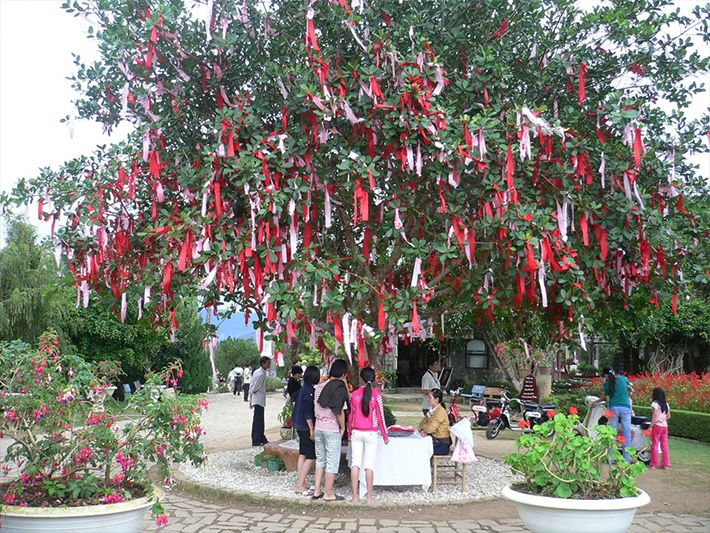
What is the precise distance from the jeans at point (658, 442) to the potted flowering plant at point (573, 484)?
22.8 feet

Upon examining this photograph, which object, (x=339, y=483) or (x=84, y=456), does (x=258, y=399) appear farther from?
(x=84, y=456)

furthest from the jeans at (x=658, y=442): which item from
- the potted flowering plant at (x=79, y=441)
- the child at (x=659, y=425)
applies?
the potted flowering plant at (x=79, y=441)

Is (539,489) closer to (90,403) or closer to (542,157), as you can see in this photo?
(90,403)

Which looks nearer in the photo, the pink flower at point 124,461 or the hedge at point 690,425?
the pink flower at point 124,461

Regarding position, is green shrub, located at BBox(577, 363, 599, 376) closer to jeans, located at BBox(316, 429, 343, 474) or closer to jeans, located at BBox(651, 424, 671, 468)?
jeans, located at BBox(651, 424, 671, 468)

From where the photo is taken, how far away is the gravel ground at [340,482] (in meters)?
8.82

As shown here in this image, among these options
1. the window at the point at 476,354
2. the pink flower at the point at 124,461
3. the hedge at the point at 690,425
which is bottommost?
the hedge at the point at 690,425

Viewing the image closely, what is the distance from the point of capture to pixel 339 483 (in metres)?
9.49

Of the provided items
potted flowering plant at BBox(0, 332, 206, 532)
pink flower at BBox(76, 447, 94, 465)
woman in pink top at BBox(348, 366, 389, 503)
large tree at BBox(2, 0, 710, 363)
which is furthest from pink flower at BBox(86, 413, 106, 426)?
woman in pink top at BBox(348, 366, 389, 503)

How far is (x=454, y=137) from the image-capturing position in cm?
759

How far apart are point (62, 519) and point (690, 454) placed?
42.7 feet

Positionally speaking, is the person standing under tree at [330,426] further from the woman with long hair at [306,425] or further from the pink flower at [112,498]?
the pink flower at [112,498]

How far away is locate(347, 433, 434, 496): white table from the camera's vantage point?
893cm

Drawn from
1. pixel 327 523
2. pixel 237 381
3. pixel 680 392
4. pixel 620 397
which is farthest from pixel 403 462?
pixel 237 381
